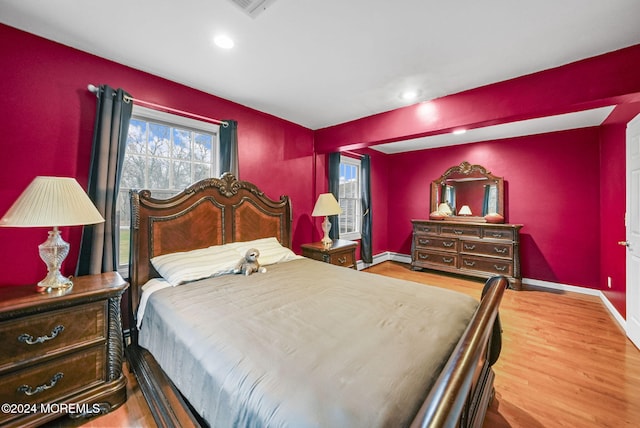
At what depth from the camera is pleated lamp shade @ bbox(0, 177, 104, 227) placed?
143 cm

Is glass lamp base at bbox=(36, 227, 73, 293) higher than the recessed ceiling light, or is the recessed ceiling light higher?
the recessed ceiling light

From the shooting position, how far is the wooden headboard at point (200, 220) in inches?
83.4

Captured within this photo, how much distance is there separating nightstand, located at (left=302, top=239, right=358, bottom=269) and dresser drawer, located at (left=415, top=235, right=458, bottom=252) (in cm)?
194

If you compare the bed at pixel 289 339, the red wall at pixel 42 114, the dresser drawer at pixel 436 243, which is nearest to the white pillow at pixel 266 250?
the bed at pixel 289 339

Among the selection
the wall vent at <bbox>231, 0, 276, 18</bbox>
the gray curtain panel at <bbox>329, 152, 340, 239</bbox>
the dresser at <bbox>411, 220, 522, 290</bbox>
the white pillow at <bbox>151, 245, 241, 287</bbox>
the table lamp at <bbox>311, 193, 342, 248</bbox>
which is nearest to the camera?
the wall vent at <bbox>231, 0, 276, 18</bbox>

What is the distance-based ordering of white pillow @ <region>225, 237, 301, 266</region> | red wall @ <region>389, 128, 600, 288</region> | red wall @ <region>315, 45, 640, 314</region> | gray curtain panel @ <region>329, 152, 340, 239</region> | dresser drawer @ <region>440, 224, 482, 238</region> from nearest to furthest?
red wall @ <region>315, 45, 640, 314</region> → white pillow @ <region>225, 237, 301, 266</region> → red wall @ <region>389, 128, 600, 288</region> → gray curtain panel @ <region>329, 152, 340, 239</region> → dresser drawer @ <region>440, 224, 482, 238</region>

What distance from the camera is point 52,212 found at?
1476mm

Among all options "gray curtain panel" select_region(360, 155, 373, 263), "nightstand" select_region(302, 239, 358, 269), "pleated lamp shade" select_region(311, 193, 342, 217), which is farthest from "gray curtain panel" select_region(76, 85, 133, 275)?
"gray curtain panel" select_region(360, 155, 373, 263)

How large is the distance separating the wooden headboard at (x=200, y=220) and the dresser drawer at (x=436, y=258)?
2868 millimetres

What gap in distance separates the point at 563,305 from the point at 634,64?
9.18ft

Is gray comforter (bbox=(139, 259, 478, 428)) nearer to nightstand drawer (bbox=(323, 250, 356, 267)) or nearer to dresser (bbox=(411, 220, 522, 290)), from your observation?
nightstand drawer (bbox=(323, 250, 356, 267))

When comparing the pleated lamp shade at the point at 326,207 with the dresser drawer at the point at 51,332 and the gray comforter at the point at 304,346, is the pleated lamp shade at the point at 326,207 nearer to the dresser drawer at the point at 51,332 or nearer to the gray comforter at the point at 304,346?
the gray comforter at the point at 304,346

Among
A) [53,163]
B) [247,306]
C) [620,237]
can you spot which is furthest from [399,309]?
[620,237]

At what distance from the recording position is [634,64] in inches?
73.7
